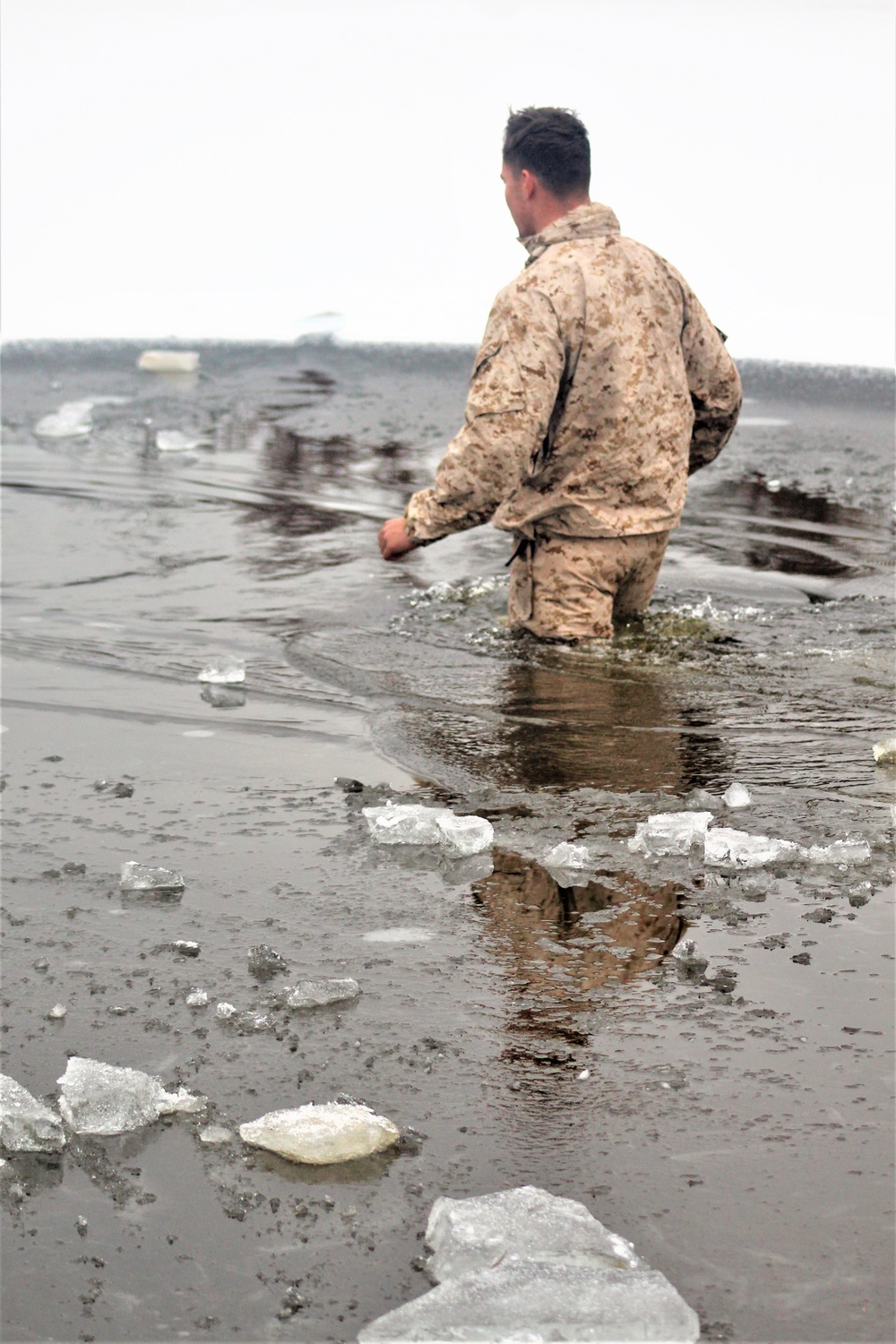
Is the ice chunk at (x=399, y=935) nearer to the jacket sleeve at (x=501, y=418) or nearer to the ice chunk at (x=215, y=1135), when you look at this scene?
the ice chunk at (x=215, y=1135)

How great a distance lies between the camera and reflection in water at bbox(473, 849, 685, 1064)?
2523mm

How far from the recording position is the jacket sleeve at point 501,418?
4785mm

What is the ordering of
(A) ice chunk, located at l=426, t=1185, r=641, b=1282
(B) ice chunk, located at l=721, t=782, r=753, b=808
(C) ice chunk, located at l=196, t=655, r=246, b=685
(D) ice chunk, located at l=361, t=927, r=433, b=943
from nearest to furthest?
(A) ice chunk, located at l=426, t=1185, r=641, b=1282, (D) ice chunk, located at l=361, t=927, r=433, b=943, (B) ice chunk, located at l=721, t=782, r=753, b=808, (C) ice chunk, located at l=196, t=655, r=246, b=685

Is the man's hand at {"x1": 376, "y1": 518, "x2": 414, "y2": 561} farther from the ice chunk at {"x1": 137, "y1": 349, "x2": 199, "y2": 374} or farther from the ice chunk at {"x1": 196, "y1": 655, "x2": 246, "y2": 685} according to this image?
the ice chunk at {"x1": 137, "y1": 349, "x2": 199, "y2": 374}

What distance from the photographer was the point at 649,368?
16.5 feet

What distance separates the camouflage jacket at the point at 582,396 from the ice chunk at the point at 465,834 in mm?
1756

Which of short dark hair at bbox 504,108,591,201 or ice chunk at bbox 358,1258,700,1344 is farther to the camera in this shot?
short dark hair at bbox 504,108,591,201

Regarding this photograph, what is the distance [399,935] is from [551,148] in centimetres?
310

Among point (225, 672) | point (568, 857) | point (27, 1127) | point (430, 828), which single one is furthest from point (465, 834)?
point (225, 672)

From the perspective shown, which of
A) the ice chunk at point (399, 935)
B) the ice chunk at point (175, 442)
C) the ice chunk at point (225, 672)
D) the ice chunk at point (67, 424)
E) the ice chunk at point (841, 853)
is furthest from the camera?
the ice chunk at point (67, 424)

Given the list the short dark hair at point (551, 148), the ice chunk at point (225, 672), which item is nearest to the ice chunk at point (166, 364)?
the short dark hair at point (551, 148)

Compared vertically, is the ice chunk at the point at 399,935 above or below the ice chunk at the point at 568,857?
below

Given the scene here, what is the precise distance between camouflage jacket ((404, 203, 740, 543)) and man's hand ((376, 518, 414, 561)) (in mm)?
39

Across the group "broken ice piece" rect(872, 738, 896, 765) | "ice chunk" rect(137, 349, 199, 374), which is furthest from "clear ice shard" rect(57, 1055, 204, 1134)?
"ice chunk" rect(137, 349, 199, 374)
